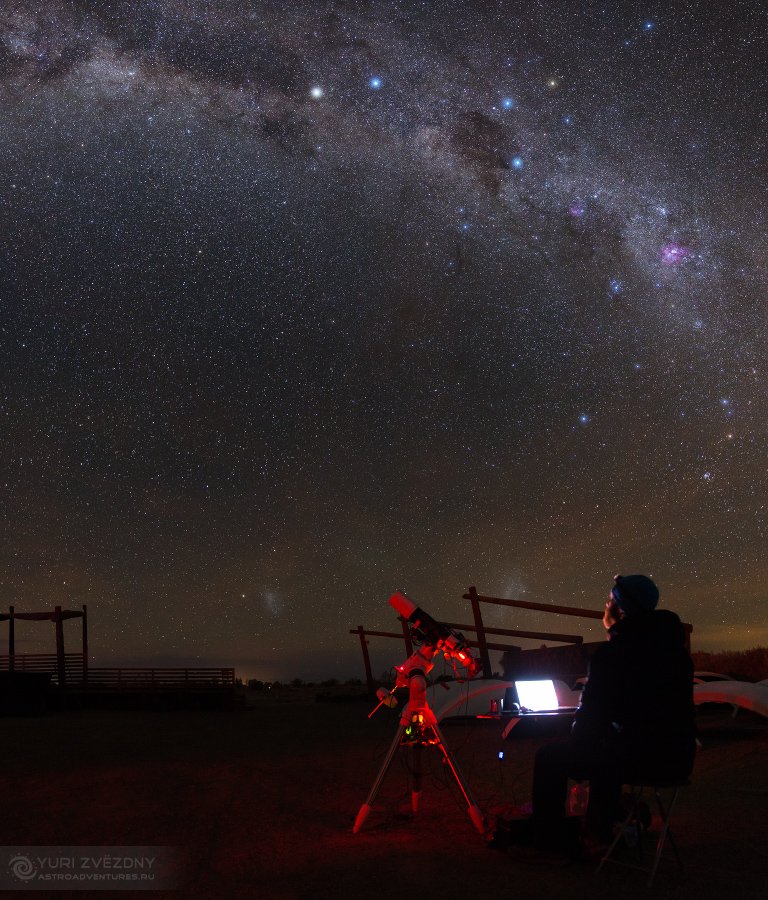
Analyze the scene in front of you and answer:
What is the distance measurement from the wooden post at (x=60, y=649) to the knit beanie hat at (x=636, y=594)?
23.0 meters

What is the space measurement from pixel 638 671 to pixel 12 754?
418 inches

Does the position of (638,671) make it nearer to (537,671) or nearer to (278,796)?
(278,796)

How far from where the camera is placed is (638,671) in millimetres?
4250

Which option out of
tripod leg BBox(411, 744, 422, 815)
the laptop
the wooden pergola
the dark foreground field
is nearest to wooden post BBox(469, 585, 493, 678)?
the dark foreground field

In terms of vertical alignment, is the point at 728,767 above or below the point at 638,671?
below

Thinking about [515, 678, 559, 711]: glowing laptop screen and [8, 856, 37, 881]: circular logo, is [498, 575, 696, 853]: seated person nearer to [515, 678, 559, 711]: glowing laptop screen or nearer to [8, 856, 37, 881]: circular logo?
[8, 856, 37, 881]: circular logo

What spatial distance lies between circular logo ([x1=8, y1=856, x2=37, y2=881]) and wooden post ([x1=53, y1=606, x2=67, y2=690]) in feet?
67.5

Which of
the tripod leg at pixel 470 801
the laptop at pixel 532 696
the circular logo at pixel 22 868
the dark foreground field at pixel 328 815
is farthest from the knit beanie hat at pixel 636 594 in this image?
the laptop at pixel 532 696

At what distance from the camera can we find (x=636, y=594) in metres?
4.46

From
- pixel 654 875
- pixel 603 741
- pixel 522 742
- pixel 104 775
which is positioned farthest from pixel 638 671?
pixel 522 742

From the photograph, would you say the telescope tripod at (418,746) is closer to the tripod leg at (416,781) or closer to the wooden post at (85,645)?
the tripod leg at (416,781)

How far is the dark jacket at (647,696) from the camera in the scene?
423cm

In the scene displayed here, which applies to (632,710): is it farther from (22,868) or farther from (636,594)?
(22,868)

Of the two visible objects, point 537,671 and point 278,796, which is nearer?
point 278,796
